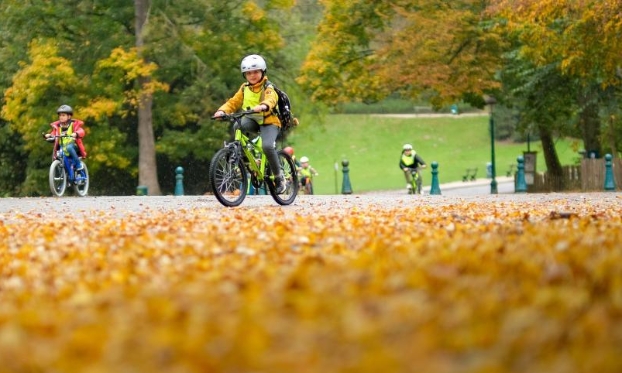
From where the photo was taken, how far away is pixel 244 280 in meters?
6.35

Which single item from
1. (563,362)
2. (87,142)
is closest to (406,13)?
(87,142)

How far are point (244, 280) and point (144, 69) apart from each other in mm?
34497

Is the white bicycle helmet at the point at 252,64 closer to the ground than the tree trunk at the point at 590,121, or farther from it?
closer to the ground

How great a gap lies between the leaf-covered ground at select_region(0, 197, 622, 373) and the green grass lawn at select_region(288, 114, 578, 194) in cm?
7443

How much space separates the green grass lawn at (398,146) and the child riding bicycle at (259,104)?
66.2m

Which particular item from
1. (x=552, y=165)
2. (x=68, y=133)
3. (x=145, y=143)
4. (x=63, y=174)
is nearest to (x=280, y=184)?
(x=68, y=133)

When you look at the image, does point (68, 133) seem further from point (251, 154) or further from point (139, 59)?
point (139, 59)

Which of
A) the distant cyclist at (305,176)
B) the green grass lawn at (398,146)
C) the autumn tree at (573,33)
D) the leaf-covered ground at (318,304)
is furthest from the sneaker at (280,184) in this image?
the green grass lawn at (398,146)

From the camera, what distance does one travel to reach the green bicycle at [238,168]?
1638cm

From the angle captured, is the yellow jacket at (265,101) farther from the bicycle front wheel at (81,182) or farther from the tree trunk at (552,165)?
the tree trunk at (552,165)

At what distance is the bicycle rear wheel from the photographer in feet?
57.0

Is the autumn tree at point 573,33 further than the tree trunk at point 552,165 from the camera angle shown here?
No

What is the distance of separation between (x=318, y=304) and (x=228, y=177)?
37.5ft

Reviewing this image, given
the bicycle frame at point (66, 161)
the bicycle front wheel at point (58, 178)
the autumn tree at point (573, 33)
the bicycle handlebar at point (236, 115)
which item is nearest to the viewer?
the bicycle handlebar at point (236, 115)
